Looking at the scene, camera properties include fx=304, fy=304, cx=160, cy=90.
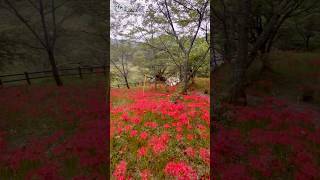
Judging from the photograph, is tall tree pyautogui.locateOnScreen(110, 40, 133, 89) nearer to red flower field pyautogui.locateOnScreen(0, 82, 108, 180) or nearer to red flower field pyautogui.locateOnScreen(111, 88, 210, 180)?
red flower field pyautogui.locateOnScreen(0, 82, 108, 180)

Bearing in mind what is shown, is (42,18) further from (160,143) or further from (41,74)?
(160,143)

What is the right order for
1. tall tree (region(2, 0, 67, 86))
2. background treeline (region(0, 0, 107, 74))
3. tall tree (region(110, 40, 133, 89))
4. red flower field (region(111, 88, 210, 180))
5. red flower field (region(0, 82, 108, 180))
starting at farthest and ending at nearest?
tall tree (region(110, 40, 133, 89)) < background treeline (region(0, 0, 107, 74)) < tall tree (region(2, 0, 67, 86)) < red flower field (region(0, 82, 108, 180)) < red flower field (region(111, 88, 210, 180))

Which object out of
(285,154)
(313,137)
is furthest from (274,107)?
(285,154)

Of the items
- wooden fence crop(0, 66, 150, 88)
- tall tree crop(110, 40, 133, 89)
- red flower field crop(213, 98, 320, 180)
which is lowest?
red flower field crop(213, 98, 320, 180)

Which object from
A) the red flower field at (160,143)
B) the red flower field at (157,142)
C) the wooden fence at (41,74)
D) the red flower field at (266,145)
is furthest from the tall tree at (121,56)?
the red flower field at (266,145)

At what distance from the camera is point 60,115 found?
15.7 metres

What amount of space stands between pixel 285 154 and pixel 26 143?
32.5 ft

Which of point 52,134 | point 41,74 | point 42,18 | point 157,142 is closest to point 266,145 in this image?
point 157,142

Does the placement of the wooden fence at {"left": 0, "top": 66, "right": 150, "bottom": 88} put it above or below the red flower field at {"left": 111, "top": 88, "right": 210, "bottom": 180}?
above

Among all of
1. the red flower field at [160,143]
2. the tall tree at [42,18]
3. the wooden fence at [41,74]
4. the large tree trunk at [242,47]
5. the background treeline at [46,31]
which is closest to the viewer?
the red flower field at [160,143]

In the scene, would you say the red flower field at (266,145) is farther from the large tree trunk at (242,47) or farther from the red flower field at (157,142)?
the large tree trunk at (242,47)

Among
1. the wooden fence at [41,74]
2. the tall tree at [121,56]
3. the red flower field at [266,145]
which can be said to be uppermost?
the tall tree at [121,56]

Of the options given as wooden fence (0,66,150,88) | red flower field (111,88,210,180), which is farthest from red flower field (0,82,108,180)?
wooden fence (0,66,150,88)

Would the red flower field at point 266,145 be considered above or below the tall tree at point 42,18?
below
